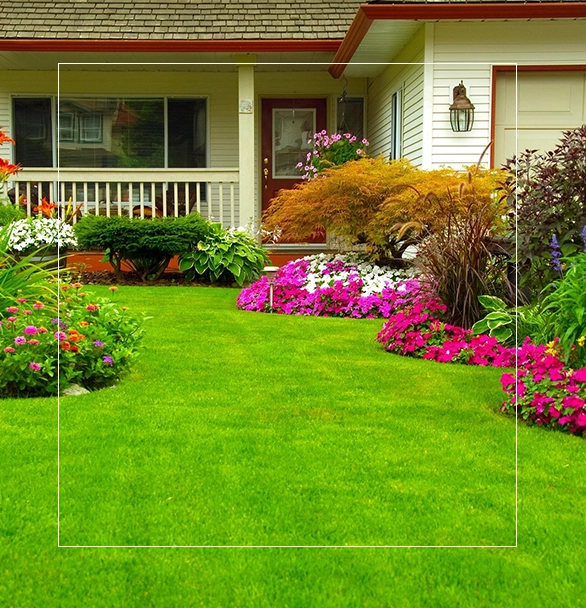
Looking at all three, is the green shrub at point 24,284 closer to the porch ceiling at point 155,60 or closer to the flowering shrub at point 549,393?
the flowering shrub at point 549,393

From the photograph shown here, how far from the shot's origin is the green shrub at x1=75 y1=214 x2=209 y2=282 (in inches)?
361

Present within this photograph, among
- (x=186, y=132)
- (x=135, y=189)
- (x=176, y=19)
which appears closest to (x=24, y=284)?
(x=135, y=189)

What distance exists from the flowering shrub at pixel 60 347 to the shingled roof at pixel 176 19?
7.77 m

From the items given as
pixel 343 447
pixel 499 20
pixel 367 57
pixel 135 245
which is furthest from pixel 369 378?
pixel 367 57

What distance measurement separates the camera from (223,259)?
11.0 m

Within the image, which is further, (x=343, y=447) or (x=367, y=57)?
(x=367, y=57)

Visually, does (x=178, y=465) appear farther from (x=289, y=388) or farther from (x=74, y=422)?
(x=289, y=388)

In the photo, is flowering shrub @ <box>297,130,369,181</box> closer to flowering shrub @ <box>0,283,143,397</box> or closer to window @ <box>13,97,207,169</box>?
window @ <box>13,97,207,169</box>

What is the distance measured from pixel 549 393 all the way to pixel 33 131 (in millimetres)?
11967

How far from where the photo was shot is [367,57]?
12219mm

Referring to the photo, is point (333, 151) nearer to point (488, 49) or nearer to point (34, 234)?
point (488, 49)

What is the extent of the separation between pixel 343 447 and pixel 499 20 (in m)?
8.33

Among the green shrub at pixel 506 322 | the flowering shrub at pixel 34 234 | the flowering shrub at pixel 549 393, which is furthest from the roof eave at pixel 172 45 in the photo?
the flowering shrub at pixel 549 393

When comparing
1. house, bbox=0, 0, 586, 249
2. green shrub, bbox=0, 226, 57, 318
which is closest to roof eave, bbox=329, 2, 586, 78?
house, bbox=0, 0, 586, 249
